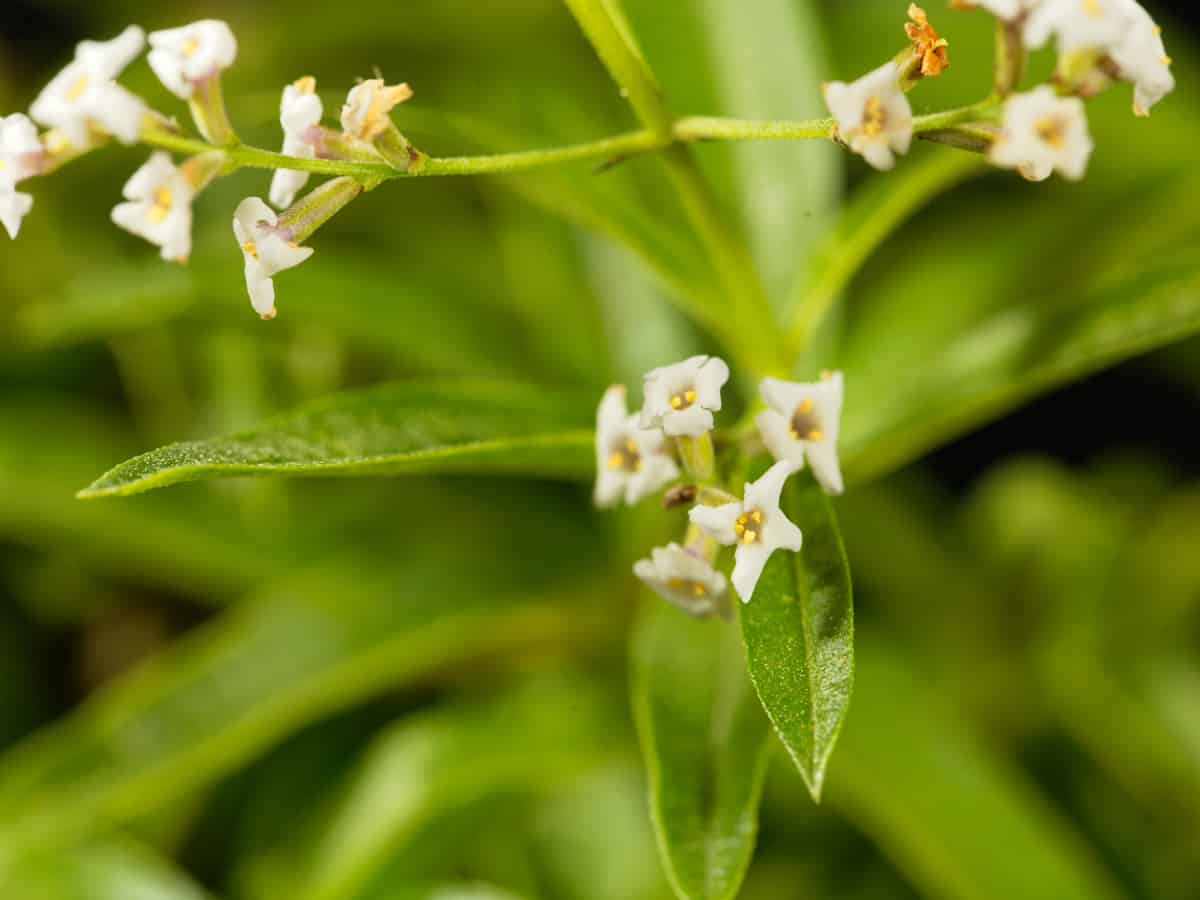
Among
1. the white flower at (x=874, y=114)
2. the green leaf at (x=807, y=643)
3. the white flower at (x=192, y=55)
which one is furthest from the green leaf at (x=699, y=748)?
the white flower at (x=192, y=55)

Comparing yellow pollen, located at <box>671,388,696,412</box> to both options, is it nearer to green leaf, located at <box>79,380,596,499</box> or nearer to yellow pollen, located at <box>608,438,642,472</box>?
yellow pollen, located at <box>608,438,642,472</box>

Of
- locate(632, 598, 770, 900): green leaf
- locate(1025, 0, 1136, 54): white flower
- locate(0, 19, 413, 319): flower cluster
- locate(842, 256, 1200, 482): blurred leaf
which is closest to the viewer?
locate(1025, 0, 1136, 54): white flower

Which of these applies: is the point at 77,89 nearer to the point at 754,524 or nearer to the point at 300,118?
the point at 300,118

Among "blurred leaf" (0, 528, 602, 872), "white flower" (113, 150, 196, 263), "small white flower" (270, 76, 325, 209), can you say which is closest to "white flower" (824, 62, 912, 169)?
"small white flower" (270, 76, 325, 209)

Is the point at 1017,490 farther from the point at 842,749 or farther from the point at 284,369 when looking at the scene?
the point at 284,369

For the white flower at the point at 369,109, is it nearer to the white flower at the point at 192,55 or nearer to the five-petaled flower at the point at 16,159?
the white flower at the point at 192,55

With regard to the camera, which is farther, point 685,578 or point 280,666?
point 280,666

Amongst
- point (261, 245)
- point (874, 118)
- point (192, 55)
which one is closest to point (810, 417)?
point (874, 118)
